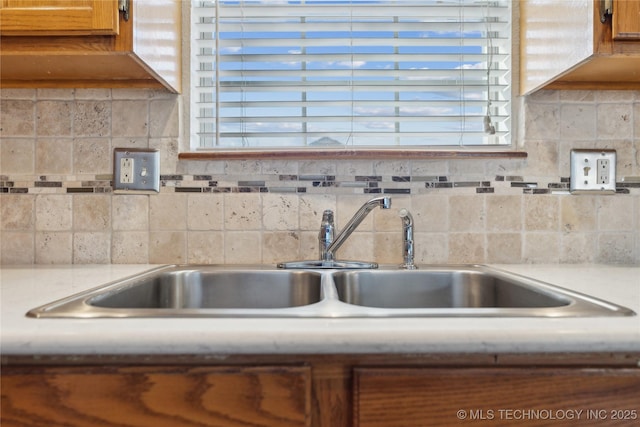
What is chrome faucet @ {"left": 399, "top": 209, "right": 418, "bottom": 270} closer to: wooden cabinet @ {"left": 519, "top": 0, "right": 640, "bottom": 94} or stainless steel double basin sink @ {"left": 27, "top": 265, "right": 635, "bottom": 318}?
stainless steel double basin sink @ {"left": 27, "top": 265, "right": 635, "bottom": 318}

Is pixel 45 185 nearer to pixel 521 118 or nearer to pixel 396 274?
pixel 396 274

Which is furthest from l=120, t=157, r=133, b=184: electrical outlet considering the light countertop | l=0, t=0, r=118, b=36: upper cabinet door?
the light countertop

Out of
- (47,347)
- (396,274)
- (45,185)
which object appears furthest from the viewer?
(45,185)

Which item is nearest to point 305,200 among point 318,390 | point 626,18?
point 318,390

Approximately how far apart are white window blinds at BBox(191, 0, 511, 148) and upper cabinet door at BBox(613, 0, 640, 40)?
1.45 feet

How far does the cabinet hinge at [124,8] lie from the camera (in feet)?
3.18

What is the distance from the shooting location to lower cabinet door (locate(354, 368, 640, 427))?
618 mm

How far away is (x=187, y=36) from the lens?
4.43ft

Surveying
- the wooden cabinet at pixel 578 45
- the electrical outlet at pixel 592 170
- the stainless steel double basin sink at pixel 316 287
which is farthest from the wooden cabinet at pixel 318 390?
the electrical outlet at pixel 592 170

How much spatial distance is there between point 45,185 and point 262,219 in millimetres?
612

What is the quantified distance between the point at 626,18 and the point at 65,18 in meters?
1.16

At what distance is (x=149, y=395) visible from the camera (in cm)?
61

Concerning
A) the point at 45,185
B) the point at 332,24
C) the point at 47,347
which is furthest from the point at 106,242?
the point at 332,24

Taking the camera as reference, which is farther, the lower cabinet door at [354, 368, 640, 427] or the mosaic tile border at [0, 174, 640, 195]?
the mosaic tile border at [0, 174, 640, 195]
